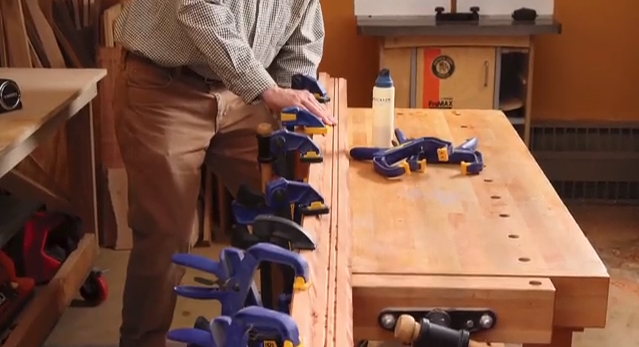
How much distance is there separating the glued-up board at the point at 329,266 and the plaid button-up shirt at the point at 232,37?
25 centimetres

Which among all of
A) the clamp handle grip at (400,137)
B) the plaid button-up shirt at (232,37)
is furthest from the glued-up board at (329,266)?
the plaid button-up shirt at (232,37)

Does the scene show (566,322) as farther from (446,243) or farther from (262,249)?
(262,249)

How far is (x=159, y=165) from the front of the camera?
7.25 feet

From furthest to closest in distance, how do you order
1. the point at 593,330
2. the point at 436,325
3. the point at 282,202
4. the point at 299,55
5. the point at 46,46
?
the point at 46,46, the point at 593,330, the point at 299,55, the point at 282,202, the point at 436,325

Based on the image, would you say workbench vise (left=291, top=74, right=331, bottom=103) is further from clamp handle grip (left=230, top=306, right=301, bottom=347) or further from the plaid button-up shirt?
clamp handle grip (left=230, top=306, right=301, bottom=347)

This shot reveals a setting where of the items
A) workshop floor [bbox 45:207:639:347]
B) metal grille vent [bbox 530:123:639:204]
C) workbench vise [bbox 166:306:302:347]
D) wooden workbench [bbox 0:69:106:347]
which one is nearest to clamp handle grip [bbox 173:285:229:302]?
workbench vise [bbox 166:306:302:347]

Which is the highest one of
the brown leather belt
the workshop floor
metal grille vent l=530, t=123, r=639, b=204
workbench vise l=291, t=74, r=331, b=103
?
the brown leather belt

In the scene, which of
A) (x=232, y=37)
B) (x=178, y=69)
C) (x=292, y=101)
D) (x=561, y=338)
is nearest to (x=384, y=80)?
(x=292, y=101)

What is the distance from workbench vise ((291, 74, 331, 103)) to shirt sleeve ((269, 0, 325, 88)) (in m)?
0.12

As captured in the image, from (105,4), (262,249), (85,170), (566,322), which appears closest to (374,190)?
(566,322)

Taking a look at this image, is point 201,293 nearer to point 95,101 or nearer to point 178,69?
point 178,69

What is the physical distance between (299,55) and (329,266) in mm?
1143

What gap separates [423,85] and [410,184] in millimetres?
1790

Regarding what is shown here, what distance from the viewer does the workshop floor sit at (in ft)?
9.12
